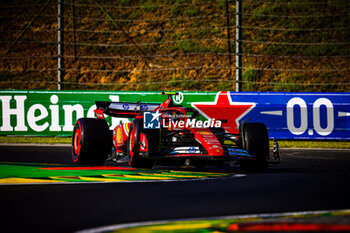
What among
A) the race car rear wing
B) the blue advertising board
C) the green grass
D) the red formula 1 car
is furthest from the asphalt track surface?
the blue advertising board

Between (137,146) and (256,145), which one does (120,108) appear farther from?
(256,145)

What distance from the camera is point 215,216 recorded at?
592 centimetres

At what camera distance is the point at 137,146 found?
10289mm

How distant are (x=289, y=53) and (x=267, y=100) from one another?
548 inches

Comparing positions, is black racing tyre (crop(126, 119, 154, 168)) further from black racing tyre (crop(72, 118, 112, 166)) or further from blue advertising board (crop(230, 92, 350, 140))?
blue advertising board (crop(230, 92, 350, 140))

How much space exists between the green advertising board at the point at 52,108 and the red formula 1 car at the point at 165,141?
6674mm

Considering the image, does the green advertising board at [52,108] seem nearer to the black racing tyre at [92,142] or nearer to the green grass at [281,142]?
the green grass at [281,142]

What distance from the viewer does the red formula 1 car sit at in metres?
9.89

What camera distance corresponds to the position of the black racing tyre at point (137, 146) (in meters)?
10.1

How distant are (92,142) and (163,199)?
14.0ft

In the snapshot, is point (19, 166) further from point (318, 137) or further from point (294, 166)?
point (318, 137)

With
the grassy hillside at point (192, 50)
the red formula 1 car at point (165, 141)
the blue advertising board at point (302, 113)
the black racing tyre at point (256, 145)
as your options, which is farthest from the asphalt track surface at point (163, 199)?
the grassy hillside at point (192, 50)

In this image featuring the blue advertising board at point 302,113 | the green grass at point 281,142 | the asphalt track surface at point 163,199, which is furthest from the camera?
the blue advertising board at point 302,113

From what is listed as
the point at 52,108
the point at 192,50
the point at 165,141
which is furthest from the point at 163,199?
the point at 192,50
